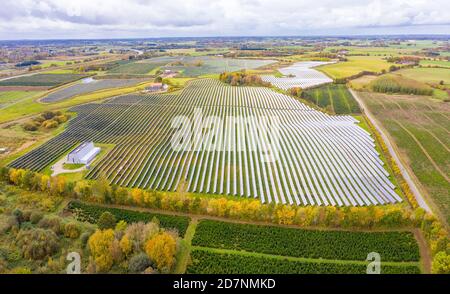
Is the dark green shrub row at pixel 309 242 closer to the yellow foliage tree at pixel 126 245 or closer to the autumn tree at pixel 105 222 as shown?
the yellow foliage tree at pixel 126 245

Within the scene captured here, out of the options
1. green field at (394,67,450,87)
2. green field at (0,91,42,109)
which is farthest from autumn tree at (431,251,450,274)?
green field at (0,91,42,109)

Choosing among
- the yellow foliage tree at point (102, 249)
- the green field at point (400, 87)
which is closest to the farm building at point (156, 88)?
the green field at point (400, 87)

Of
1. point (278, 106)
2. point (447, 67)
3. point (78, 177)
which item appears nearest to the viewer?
point (78, 177)

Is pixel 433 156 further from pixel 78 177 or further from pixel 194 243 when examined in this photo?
pixel 78 177
